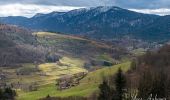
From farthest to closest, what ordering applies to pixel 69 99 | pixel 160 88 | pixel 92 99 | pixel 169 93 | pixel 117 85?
1. pixel 69 99
2. pixel 92 99
3. pixel 160 88
4. pixel 169 93
5. pixel 117 85

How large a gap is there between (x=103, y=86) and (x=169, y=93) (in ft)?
64.4

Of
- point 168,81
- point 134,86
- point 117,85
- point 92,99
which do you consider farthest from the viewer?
point 92,99

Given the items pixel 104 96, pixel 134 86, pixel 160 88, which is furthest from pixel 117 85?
pixel 134 86

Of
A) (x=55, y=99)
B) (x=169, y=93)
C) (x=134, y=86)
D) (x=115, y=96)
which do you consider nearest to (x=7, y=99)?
(x=55, y=99)

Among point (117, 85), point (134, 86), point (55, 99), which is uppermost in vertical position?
point (117, 85)

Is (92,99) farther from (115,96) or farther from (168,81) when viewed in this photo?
(115,96)

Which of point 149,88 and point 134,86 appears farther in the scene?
point 134,86

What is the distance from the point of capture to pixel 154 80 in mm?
124938

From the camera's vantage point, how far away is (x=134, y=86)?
5512 inches

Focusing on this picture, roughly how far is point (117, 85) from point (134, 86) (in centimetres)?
6211

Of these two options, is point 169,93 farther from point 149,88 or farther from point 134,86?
point 134,86

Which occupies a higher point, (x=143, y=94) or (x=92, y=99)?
(x=143, y=94)

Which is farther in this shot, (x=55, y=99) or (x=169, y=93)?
(x=55, y=99)

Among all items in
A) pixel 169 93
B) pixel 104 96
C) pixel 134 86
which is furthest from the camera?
pixel 134 86
